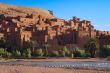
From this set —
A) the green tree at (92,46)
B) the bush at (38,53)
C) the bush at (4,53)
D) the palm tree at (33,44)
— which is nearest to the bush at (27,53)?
the bush at (38,53)

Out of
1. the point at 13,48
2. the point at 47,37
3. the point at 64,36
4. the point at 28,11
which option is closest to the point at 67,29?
the point at 64,36

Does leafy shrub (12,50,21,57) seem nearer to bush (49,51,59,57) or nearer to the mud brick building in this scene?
the mud brick building

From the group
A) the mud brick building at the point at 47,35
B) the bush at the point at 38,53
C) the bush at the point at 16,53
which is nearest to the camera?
the bush at the point at 16,53

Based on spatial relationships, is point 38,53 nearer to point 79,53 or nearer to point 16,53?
point 16,53

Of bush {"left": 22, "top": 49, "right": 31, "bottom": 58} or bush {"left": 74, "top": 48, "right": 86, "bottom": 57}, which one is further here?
bush {"left": 74, "top": 48, "right": 86, "bottom": 57}

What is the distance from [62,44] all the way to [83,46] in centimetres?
459

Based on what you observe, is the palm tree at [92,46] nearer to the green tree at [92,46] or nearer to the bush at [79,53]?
the green tree at [92,46]

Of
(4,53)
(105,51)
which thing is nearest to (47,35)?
(4,53)

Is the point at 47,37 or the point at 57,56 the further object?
the point at 47,37

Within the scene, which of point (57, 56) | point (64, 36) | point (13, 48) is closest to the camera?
point (57, 56)

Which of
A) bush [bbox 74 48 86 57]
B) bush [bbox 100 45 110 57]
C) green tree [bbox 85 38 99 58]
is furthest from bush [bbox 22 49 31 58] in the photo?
bush [bbox 100 45 110 57]

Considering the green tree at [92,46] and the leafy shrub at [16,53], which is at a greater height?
the green tree at [92,46]

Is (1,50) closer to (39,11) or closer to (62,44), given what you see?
(62,44)

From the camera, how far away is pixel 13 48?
239 ft
